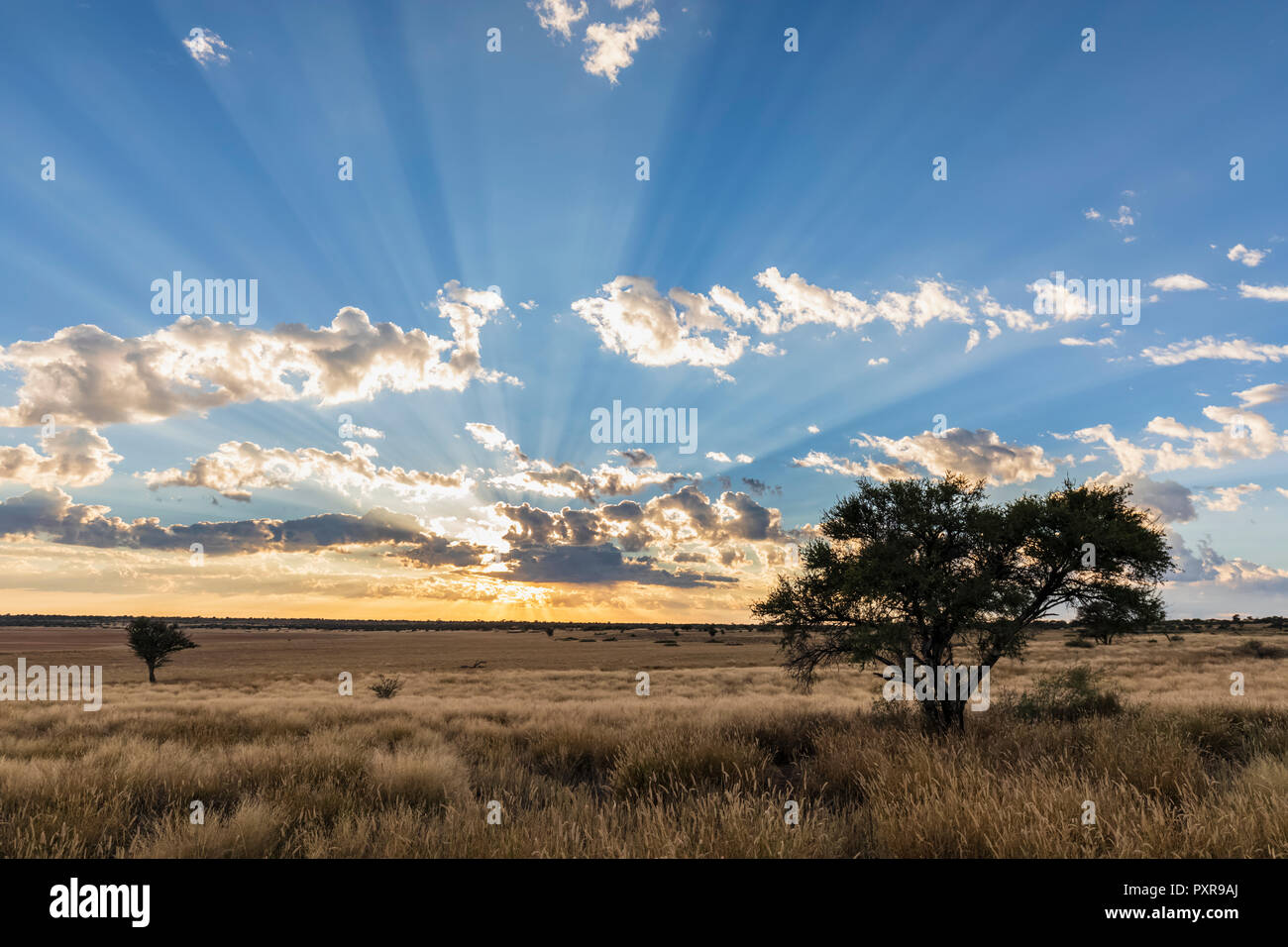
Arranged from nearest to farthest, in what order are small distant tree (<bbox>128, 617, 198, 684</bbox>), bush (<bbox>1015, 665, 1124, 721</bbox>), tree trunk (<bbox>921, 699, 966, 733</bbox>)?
tree trunk (<bbox>921, 699, 966, 733</bbox>), bush (<bbox>1015, 665, 1124, 721</bbox>), small distant tree (<bbox>128, 617, 198, 684</bbox>)

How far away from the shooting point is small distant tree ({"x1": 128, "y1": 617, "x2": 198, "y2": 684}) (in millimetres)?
47750

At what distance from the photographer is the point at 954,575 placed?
629 inches

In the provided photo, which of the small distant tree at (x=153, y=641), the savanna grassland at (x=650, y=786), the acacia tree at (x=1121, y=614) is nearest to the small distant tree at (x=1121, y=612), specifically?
the acacia tree at (x=1121, y=614)

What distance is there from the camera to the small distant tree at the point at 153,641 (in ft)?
157

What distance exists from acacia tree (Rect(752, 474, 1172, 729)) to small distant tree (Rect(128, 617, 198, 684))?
51.7 metres

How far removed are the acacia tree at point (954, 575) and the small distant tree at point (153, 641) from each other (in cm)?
5166

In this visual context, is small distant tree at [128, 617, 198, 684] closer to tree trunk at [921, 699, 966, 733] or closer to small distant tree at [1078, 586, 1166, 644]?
tree trunk at [921, 699, 966, 733]

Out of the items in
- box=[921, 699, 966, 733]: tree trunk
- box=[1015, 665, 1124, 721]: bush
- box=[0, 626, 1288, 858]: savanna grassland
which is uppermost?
box=[0, 626, 1288, 858]: savanna grassland

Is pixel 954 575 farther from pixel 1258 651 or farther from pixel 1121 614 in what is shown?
pixel 1258 651

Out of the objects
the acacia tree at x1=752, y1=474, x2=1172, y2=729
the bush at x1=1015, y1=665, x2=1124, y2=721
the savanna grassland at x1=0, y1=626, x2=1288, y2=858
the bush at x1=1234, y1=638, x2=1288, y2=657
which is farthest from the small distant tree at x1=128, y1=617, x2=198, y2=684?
the bush at x1=1234, y1=638, x2=1288, y2=657

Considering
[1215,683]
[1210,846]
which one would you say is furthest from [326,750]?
[1215,683]

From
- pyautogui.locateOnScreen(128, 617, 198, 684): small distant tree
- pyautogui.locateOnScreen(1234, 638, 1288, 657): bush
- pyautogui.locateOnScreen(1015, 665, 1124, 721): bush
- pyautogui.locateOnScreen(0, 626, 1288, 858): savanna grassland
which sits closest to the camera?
pyautogui.locateOnScreen(0, 626, 1288, 858): savanna grassland

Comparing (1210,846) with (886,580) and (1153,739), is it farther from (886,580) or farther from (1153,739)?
(886,580)
